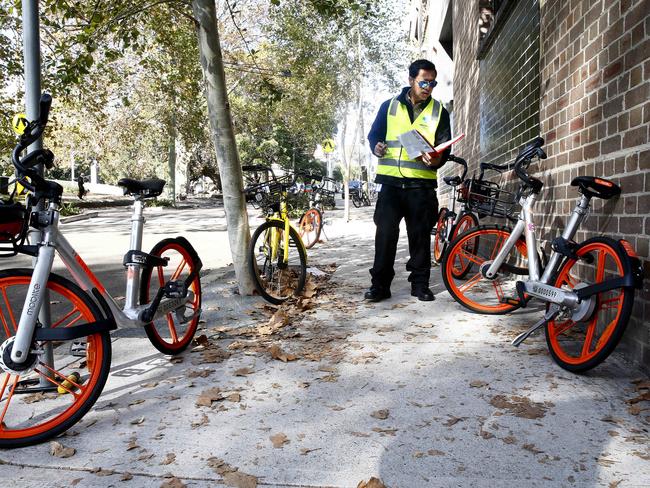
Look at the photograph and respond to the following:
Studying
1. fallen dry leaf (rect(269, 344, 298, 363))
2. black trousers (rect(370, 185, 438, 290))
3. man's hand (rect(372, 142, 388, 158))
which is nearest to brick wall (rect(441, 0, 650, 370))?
black trousers (rect(370, 185, 438, 290))

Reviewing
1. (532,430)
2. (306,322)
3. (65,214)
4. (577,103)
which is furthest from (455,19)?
(65,214)

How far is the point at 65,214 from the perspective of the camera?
21.9 metres

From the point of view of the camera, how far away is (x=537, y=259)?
12.8 ft

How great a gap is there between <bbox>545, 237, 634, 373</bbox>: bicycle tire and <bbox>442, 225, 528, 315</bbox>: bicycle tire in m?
0.72

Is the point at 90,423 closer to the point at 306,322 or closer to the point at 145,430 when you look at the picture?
the point at 145,430

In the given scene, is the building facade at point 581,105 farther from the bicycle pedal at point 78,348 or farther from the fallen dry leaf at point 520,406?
the bicycle pedal at point 78,348

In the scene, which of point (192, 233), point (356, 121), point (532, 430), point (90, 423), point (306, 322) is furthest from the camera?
point (356, 121)

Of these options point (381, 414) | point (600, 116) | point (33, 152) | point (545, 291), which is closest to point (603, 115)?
point (600, 116)

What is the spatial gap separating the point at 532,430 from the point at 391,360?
46.5 inches

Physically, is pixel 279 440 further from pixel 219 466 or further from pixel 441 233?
pixel 441 233

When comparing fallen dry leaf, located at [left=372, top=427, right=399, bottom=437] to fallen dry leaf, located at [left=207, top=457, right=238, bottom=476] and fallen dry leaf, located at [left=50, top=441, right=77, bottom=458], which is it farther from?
fallen dry leaf, located at [left=50, top=441, right=77, bottom=458]

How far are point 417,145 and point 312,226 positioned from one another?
663cm

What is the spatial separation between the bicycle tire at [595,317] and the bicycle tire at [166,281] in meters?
2.36

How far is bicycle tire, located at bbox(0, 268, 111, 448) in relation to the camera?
2.50 m
